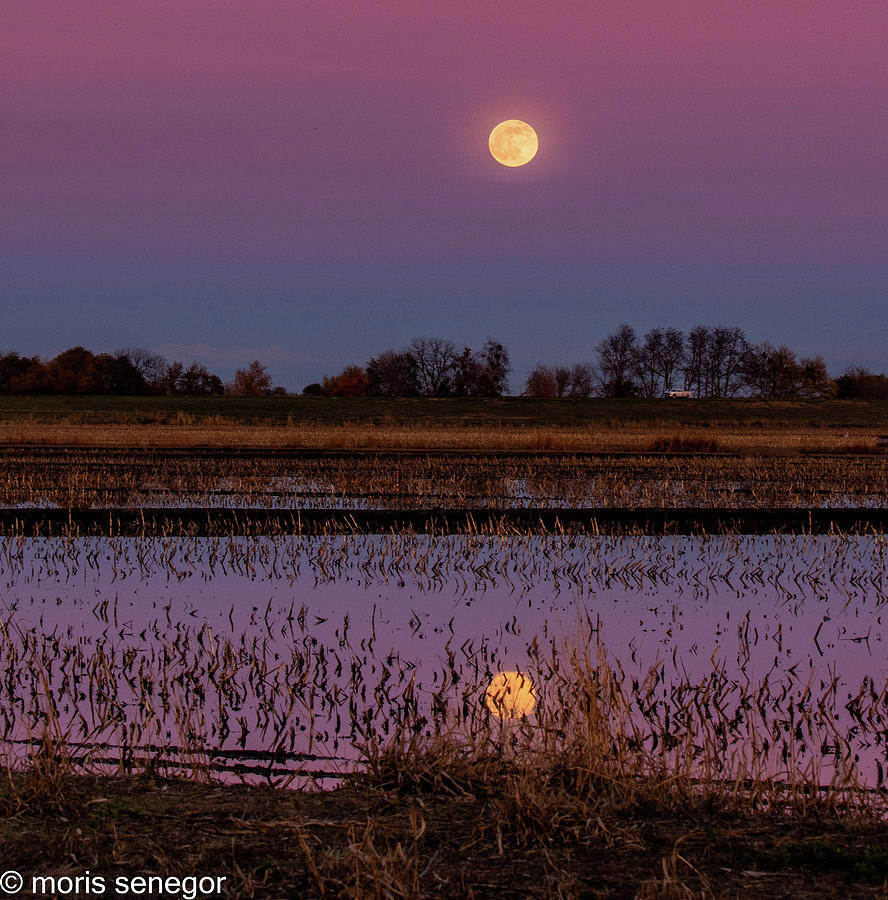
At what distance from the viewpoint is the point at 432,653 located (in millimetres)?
9555

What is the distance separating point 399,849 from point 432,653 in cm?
506

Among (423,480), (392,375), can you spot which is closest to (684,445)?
(423,480)

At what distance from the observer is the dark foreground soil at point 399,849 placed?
14.6 ft

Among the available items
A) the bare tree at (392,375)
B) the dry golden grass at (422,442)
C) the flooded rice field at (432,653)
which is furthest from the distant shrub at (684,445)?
the bare tree at (392,375)

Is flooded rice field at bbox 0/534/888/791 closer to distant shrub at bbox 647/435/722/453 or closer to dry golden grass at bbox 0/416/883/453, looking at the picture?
dry golden grass at bbox 0/416/883/453

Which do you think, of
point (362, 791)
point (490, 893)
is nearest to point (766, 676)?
point (362, 791)

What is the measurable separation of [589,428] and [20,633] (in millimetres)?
62999

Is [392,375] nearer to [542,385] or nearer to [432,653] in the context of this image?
[542,385]

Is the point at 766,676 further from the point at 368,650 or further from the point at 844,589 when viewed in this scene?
the point at 844,589

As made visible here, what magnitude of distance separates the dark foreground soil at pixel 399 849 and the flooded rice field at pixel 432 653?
0.66 metres

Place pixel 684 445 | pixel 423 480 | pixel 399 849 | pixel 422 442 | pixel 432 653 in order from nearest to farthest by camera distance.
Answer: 1. pixel 399 849
2. pixel 432 653
3. pixel 423 480
4. pixel 684 445
5. pixel 422 442

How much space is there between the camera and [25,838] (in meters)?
4.95

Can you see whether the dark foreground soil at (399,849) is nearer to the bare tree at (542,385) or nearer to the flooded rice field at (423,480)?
the flooded rice field at (423,480)

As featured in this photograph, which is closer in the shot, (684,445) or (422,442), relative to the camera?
(684,445)
